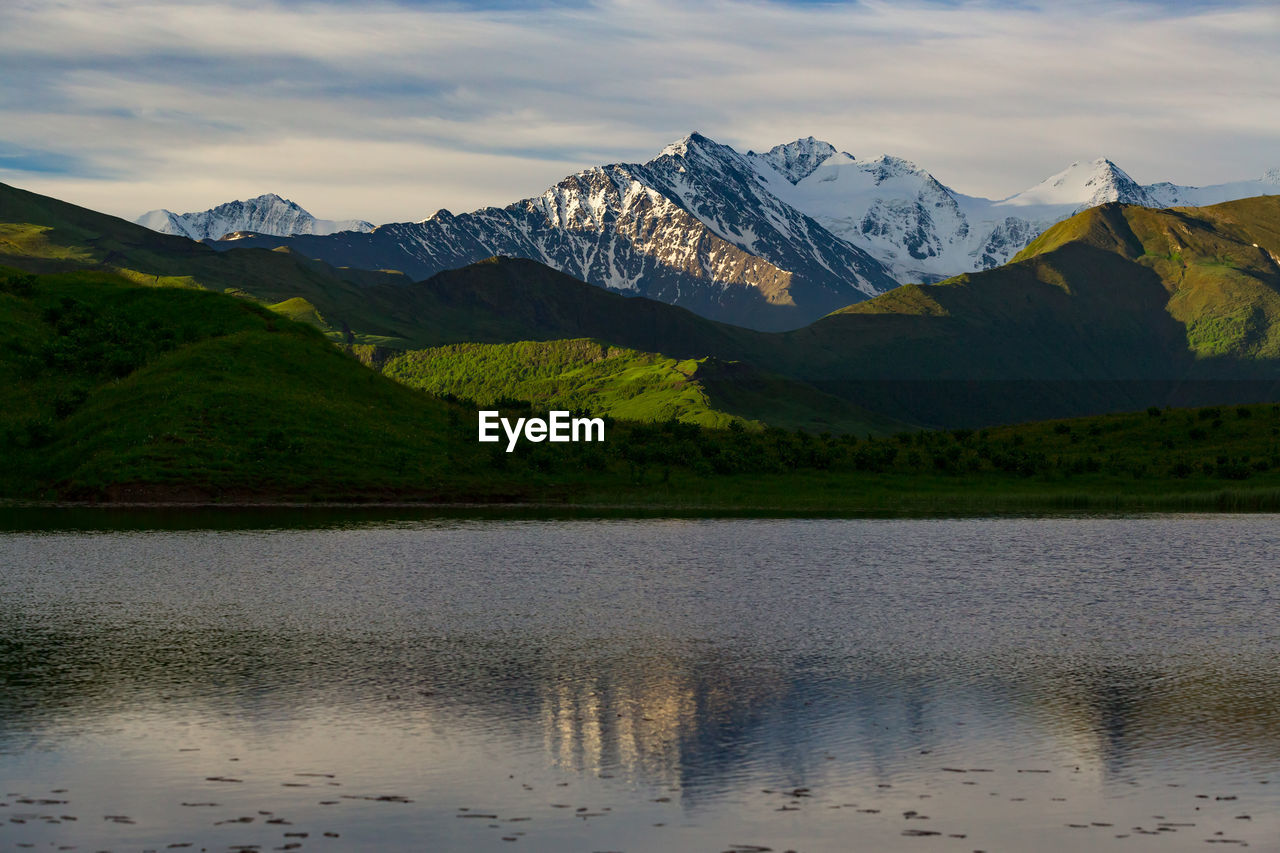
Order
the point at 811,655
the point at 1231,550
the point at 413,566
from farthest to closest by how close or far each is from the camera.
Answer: the point at 1231,550 → the point at 413,566 → the point at 811,655

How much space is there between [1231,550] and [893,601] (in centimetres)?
3141

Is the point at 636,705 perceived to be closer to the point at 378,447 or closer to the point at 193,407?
the point at 378,447

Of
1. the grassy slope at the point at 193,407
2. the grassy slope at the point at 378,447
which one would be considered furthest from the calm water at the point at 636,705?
the grassy slope at the point at 378,447

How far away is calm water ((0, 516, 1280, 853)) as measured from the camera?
24.7 meters

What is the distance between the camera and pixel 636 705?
34906 millimetres

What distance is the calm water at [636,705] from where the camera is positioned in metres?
24.7

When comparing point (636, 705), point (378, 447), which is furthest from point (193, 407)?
point (636, 705)

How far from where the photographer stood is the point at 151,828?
79.4 feet

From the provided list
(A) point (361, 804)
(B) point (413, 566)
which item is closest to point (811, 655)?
(A) point (361, 804)

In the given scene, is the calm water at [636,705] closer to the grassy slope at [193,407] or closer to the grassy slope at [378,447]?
the grassy slope at [193,407]

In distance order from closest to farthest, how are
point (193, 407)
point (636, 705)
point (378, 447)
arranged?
point (636, 705) < point (193, 407) < point (378, 447)

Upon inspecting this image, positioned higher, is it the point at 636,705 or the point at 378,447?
the point at 378,447

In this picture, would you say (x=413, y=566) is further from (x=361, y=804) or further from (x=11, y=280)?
(x=11, y=280)

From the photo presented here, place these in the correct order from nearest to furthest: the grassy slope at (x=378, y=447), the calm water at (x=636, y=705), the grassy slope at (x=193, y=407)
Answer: the calm water at (x=636, y=705)
the grassy slope at (x=193, y=407)
the grassy slope at (x=378, y=447)
